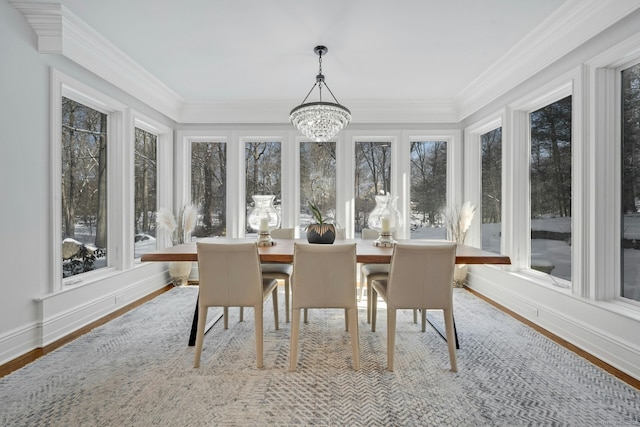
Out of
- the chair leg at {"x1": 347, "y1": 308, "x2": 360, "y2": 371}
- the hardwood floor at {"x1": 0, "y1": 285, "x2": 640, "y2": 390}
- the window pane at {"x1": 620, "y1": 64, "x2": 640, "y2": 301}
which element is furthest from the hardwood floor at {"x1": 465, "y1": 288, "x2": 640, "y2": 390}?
the chair leg at {"x1": 347, "y1": 308, "x2": 360, "y2": 371}

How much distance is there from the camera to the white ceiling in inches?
88.4

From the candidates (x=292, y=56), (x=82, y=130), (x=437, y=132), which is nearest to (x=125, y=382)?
(x=82, y=130)

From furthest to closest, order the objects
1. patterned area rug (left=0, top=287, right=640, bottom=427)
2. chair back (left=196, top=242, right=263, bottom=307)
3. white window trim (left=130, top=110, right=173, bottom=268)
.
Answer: white window trim (left=130, top=110, right=173, bottom=268)
chair back (left=196, top=242, right=263, bottom=307)
patterned area rug (left=0, top=287, right=640, bottom=427)

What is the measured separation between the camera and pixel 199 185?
4559 millimetres

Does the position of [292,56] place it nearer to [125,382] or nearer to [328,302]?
[328,302]

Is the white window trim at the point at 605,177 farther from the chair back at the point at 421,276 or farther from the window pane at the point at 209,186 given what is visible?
the window pane at the point at 209,186

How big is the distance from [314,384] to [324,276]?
66 centimetres

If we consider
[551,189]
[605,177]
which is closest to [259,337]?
[605,177]

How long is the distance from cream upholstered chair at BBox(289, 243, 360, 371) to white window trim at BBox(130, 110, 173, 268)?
2.45 metres

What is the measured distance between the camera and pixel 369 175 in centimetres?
451

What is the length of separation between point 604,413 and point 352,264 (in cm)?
153

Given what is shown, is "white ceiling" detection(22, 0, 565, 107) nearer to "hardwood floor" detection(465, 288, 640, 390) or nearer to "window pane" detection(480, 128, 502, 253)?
"window pane" detection(480, 128, 502, 253)

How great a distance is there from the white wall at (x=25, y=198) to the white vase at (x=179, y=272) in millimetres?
1472

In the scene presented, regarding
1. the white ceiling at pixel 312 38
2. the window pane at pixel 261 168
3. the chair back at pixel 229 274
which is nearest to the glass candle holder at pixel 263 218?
the chair back at pixel 229 274
